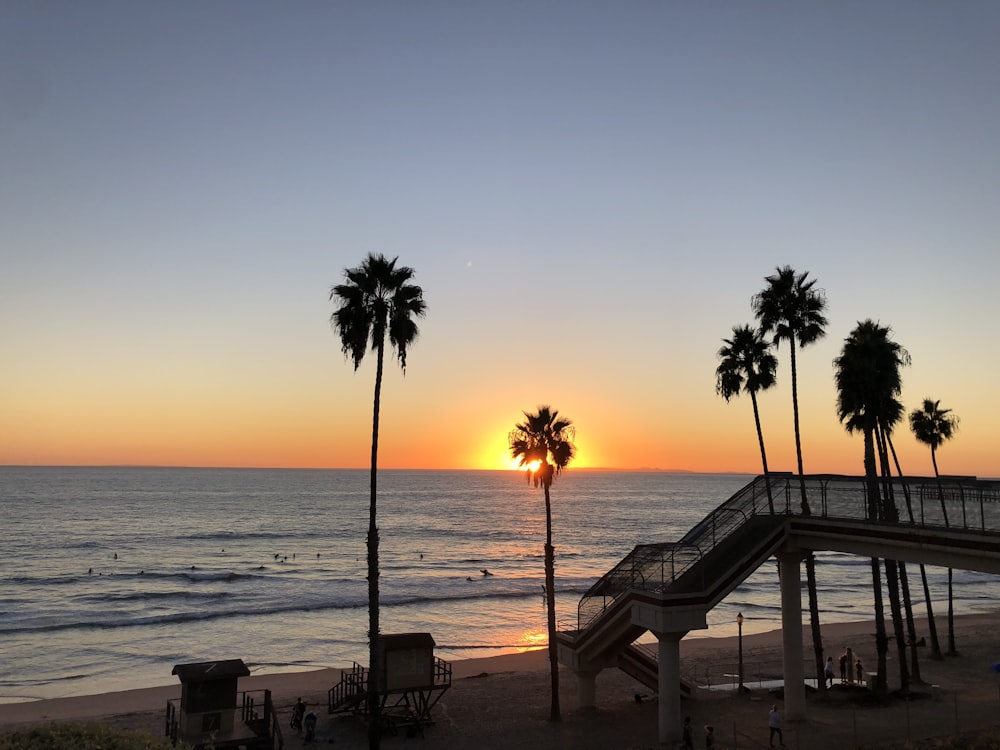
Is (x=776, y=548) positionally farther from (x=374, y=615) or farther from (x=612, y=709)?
(x=374, y=615)

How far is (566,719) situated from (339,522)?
125603 millimetres

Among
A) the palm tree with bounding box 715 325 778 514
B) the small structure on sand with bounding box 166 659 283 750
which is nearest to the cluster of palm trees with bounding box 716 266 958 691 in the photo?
the palm tree with bounding box 715 325 778 514

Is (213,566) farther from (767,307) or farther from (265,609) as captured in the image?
(767,307)

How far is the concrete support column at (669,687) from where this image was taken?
22047 mm

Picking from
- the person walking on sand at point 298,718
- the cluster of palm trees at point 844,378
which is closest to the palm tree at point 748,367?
the cluster of palm trees at point 844,378

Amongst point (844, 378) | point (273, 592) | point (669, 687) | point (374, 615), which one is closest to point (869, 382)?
point (844, 378)

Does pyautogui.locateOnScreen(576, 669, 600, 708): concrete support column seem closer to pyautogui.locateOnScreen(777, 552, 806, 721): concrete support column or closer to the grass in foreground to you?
pyautogui.locateOnScreen(777, 552, 806, 721): concrete support column

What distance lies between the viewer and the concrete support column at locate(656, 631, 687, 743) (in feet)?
72.3

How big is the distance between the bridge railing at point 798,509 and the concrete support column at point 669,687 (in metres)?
1.69

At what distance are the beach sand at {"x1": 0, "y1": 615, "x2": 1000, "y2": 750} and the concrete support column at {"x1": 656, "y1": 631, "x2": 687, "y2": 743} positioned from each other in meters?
1.29

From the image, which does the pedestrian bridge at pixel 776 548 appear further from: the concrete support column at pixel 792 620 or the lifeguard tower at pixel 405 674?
the lifeguard tower at pixel 405 674

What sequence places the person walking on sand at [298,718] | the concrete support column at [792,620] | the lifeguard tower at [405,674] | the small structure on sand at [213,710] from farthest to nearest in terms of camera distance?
1. the person walking on sand at [298,718]
2. the lifeguard tower at [405,674]
3. the concrete support column at [792,620]
4. the small structure on sand at [213,710]

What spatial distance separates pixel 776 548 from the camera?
22.7m

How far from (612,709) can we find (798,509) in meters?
11.9
